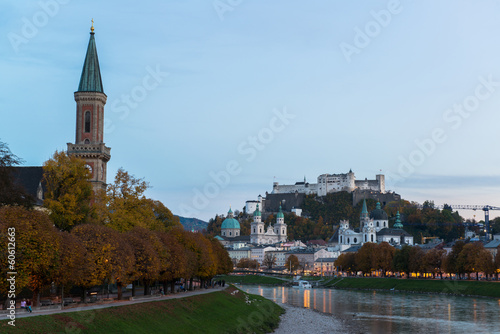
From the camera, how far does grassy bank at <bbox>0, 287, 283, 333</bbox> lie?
35.1m

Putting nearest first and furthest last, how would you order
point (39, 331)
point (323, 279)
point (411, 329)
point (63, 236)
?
point (39, 331) < point (63, 236) < point (411, 329) < point (323, 279)

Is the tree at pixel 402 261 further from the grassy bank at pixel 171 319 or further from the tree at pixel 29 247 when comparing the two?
the tree at pixel 29 247

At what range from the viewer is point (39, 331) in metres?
32.9

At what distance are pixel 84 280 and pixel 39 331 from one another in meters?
12.5

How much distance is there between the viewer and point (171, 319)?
48.1 m

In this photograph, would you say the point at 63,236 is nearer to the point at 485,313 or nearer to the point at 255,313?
the point at 255,313

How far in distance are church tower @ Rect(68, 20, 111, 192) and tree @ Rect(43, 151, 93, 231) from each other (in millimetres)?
14689

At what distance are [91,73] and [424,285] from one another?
234 feet

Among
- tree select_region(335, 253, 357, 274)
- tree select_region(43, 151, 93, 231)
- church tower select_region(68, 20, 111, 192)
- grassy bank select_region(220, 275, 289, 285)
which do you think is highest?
church tower select_region(68, 20, 111, 192)

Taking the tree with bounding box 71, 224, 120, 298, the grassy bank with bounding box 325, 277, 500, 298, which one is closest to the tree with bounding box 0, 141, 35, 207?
the tree with bounding box 71, 224, 120, 298

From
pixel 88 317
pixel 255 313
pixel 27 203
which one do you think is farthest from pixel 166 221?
pixel 88 317

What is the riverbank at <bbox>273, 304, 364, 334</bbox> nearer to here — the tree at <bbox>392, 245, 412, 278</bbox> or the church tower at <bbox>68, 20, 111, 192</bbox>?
the church tower at <bbox>68, 20, 111, 192</bbox>

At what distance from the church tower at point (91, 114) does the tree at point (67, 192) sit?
14689mm

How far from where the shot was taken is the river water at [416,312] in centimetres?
6265
